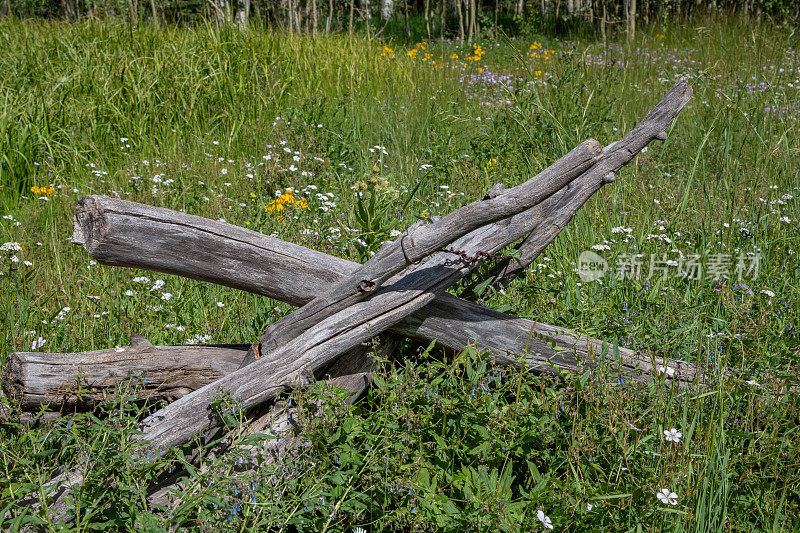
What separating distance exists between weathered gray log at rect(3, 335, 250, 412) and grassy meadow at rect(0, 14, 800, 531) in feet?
0.38

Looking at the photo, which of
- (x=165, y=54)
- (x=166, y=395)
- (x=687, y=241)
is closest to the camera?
(x=166, y=395)

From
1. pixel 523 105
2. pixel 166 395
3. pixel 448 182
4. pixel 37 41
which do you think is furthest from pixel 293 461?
pixel 37 41

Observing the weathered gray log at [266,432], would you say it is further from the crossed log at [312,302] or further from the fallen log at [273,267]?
the fallen log at [273,267]

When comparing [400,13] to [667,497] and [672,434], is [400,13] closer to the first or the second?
[672,434]

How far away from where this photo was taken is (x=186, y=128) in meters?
6.48

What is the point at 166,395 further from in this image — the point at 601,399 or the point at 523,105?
the point at 523,105

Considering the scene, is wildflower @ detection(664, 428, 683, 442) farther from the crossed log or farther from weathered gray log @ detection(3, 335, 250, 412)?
weathered gray log @ detection(3, 335, 250, 412)

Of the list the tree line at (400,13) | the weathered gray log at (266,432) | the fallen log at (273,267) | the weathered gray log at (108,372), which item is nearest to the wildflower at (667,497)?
the fallen log at (273,267)

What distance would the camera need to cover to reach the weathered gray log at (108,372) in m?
2.35

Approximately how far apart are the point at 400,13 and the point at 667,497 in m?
27.4

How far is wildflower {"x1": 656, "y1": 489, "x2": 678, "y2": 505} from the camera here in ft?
6.23

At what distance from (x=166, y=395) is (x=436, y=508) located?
1244 millimetres

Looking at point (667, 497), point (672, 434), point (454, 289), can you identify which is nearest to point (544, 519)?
point (667, 497)

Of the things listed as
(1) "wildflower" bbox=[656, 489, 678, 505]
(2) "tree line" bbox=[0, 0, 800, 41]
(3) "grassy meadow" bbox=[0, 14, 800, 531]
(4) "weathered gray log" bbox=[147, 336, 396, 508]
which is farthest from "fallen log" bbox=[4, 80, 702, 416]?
(2) "tree line" bbox=[0, 0, 800, 41]
